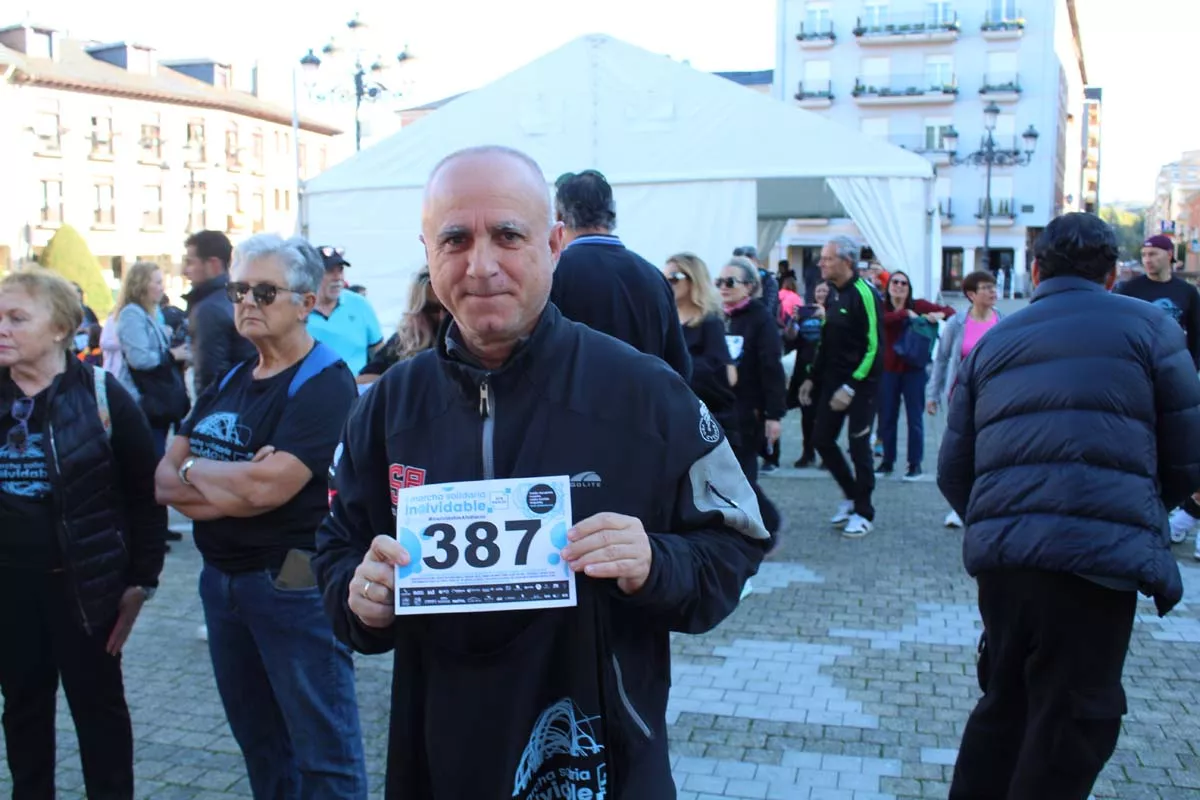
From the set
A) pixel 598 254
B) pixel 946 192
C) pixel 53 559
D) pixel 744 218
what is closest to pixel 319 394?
pixel 53 559

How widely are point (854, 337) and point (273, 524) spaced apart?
5580 millimetres

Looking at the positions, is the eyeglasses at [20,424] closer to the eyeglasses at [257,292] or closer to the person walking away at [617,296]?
the eyeglasses at [257,292]

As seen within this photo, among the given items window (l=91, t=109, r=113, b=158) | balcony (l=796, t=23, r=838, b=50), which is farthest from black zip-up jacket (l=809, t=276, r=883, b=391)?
balcony (l=796, t=23, r=838, b=50)

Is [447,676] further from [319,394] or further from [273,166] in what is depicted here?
[273,166]

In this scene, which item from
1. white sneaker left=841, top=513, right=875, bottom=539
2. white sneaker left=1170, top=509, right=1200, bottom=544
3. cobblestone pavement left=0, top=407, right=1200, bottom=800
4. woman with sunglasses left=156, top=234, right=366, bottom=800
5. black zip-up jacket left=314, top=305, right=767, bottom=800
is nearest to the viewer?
black zip-up jacket left=314, top=305, right=767, bottom=800

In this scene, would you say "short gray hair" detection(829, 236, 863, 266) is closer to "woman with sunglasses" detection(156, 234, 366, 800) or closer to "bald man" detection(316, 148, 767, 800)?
"woman with sunglasses" detection(156, 234, 366, 800)

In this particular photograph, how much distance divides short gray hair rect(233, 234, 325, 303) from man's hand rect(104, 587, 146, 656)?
1206 millimetres

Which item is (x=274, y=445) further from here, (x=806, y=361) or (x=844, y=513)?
(x=806, y=361)

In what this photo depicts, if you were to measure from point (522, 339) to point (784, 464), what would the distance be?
31.9 feet

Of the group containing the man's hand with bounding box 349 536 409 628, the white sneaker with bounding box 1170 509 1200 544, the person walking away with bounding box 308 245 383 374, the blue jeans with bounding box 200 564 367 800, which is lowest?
the white sneaker with bounding box 1170 509 1200 544

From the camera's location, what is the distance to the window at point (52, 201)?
52344mm

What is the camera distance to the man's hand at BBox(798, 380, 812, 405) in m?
8.61

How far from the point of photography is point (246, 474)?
3.13m

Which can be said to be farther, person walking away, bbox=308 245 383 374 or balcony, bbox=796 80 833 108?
balcony, bbox=796 80 833 108
